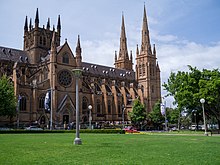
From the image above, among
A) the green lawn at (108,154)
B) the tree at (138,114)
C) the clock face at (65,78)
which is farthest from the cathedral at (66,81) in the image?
the green lawn at (108,154)

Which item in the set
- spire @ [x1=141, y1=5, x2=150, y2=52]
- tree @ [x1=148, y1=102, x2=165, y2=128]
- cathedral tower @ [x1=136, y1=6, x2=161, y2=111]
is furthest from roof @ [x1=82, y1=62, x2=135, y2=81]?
tree @ [x1=148, y1=102, x2=165, y2=128]

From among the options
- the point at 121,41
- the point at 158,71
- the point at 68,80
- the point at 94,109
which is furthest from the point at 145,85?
the point at 68,80

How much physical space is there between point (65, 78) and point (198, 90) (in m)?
38.1

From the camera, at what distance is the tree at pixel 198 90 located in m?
47.9

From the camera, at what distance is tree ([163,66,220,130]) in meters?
47.9

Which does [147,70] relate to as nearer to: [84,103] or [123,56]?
[123,56]

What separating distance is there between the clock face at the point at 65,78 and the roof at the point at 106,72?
1680cm

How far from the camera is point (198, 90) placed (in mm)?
52062

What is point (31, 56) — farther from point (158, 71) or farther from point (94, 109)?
point (158, 71)

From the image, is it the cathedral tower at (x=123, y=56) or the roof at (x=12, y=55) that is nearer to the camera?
the roof at (x=12, y=55)

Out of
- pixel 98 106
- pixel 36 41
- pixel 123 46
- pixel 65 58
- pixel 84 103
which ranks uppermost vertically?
pixel 123 46

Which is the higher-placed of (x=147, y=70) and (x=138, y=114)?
(x=147, y=70)

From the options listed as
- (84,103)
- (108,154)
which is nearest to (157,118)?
(84,103)

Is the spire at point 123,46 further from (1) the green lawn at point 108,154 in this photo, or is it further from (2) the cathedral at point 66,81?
(1) the green lawn at point 108,154
